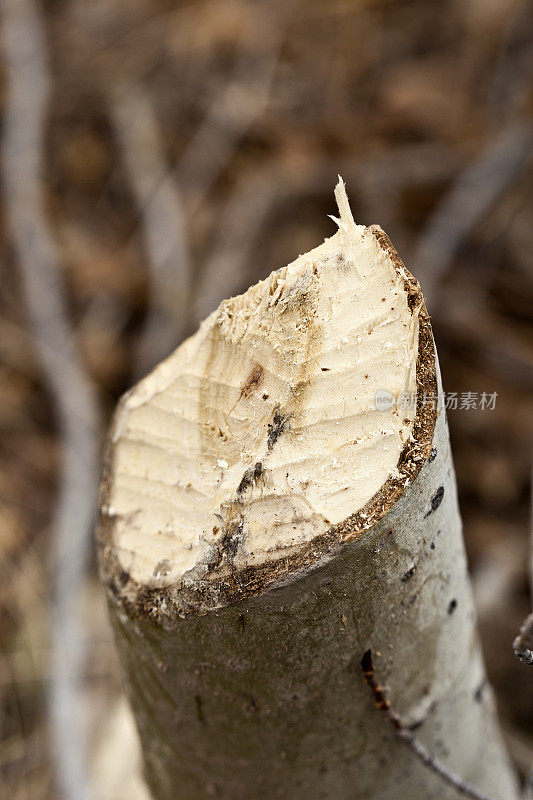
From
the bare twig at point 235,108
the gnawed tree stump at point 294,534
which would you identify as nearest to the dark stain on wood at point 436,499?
the gnawed tree stump at point 294,534

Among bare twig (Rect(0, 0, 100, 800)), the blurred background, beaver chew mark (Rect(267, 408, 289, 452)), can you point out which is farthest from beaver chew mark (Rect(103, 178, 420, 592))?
the blurred background

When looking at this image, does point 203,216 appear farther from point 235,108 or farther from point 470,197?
point 470,197

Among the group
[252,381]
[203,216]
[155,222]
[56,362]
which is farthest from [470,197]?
[252,381]

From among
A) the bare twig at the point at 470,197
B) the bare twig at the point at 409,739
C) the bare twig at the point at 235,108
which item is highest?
the bare twig at the point at 235,108

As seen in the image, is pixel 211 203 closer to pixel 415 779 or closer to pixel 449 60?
pixel 449 60

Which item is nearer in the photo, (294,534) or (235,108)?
(294,534)

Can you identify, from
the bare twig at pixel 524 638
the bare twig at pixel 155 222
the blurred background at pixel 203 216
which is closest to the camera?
the bare twig at pixel 524 638

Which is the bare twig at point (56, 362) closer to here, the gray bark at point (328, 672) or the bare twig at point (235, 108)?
the bare twig at point (235, 108)
